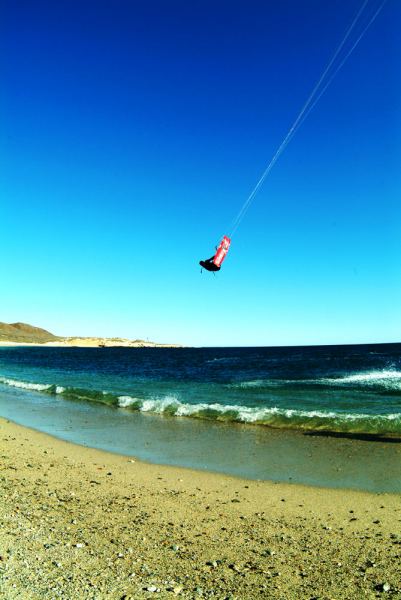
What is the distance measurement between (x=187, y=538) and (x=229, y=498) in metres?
2.14

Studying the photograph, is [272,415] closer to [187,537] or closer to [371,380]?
→ [187,537]

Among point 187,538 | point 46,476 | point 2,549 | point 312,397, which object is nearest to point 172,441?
point 46,476

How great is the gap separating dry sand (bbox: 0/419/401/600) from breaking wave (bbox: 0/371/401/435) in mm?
7115

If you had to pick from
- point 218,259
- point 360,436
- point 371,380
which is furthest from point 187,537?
point 371,380

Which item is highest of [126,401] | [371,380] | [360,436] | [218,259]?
[218,259]

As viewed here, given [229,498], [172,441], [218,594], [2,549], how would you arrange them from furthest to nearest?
[172,441] < [229,498] < [2,549] < [218,594]

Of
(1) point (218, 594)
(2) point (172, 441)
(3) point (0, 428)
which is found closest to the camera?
(1) point (218, 594)

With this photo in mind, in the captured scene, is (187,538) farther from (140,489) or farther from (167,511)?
(140,489)

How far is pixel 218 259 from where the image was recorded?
12.1m

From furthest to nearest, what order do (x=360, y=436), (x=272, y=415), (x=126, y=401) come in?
(x=126, y=401) → (x=272, y=415) → (x=360, y=436)

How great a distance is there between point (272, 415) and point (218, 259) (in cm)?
815

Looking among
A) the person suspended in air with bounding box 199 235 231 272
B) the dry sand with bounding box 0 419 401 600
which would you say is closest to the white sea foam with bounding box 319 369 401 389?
the person suspended in air with bounding box 199 235 231 272

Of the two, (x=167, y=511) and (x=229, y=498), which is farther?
(x=229, y=498)

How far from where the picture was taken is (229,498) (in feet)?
27.3
